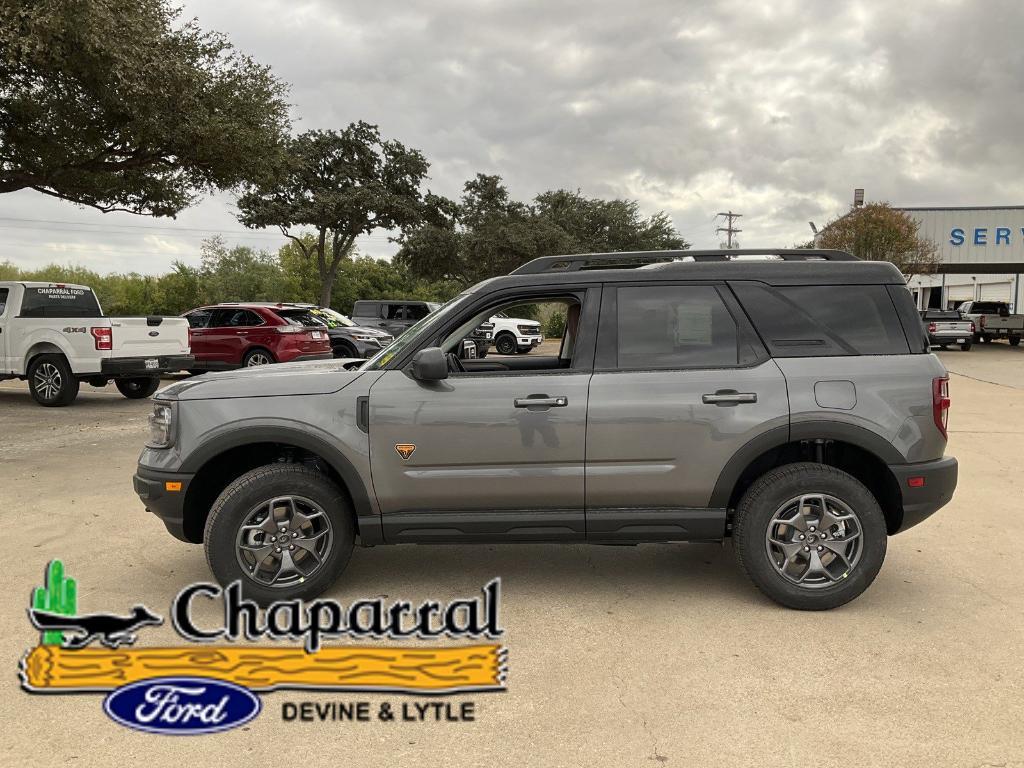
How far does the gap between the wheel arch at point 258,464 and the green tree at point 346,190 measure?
96.0 ft

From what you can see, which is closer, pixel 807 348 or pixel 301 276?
pixel 807 348

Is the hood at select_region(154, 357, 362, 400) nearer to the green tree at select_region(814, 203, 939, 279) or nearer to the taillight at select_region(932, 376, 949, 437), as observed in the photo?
the taillight at select_region(932, 376, 949, 437)

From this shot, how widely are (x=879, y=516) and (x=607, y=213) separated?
4499cm

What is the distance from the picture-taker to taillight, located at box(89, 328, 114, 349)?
39.7ft

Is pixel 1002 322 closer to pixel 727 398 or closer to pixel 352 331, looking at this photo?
pixel 352 331

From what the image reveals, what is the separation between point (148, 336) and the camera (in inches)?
495

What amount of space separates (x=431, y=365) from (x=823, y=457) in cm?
228

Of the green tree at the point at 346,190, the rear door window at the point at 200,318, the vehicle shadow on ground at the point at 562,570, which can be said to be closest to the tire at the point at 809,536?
the vehicle shadow on ground at the point at 562,570

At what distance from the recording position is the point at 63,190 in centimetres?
1605

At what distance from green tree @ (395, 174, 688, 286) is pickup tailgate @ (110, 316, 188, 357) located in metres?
23.1

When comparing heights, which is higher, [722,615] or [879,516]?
[879,516]

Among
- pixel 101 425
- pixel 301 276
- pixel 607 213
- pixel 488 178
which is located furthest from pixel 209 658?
pixel 301 276

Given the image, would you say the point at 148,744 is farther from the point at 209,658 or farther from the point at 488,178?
the point at 488,178

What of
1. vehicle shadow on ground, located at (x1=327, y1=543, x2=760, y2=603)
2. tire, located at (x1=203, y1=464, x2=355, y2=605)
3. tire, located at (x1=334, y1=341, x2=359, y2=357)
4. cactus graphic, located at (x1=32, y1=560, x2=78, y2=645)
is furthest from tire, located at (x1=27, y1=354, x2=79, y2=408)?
tire, located at (x1=203, y1=464, x2=355, y2=605)
